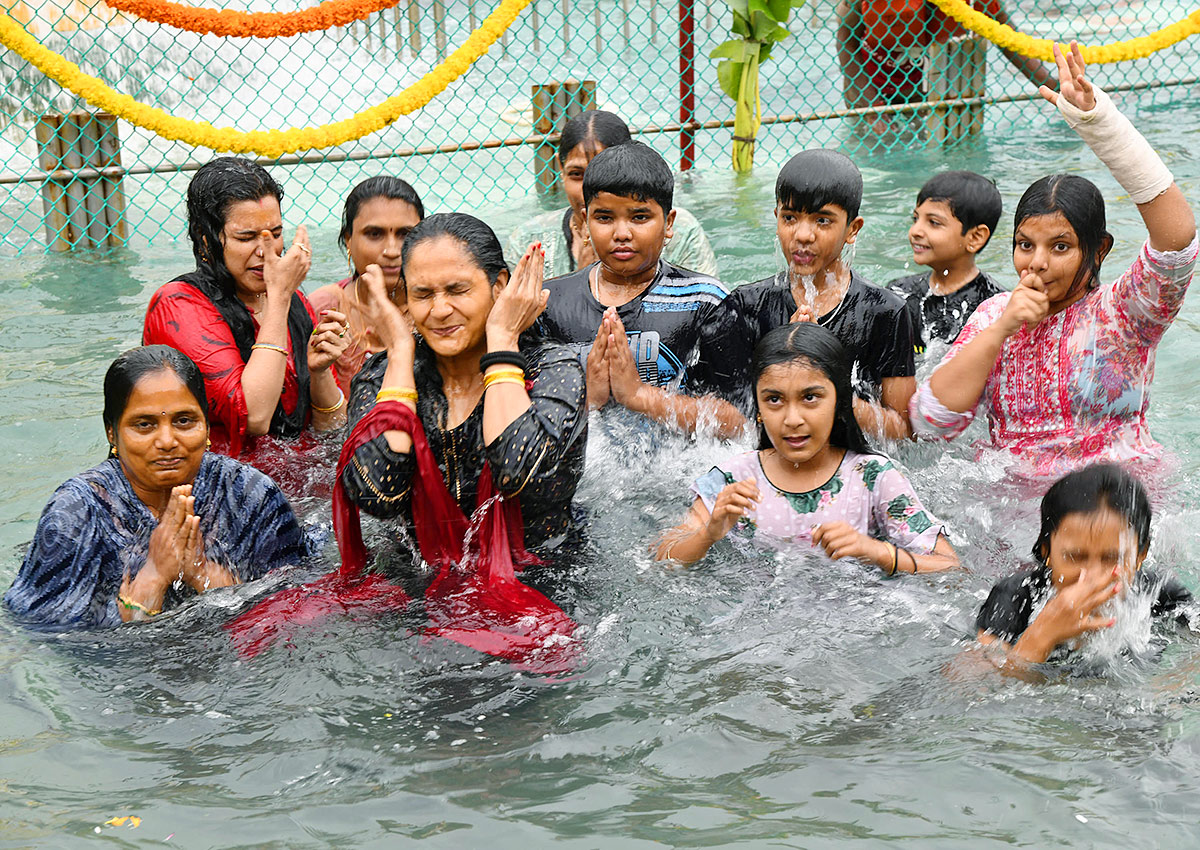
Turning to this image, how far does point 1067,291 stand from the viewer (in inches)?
162

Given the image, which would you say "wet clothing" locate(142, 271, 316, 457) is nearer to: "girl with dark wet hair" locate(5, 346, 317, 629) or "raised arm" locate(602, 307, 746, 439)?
"girl with dark wet hair" locate(5, 346, 317, 629)

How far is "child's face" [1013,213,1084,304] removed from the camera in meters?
4.00

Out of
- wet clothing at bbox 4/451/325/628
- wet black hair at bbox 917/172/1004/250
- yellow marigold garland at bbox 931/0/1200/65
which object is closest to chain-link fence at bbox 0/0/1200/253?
yellow marigold garland at bbox 931/0/1200/65

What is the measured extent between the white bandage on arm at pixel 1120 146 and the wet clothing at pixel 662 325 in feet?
4.55

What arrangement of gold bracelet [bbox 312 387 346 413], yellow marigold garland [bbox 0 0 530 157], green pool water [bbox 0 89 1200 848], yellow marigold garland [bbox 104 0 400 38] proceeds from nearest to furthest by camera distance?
1. green pool water [bbox 0 89 1200 848]
2. gold bracelet [bbox 312 387 346 413]
3. yellow marigold garland [bbox 0 0 530 157]
4. yellow marigold garland [bbox 104 0 400 38]

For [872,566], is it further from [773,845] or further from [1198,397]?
[1198,397]

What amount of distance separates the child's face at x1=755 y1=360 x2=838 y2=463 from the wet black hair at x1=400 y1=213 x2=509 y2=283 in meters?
0.89

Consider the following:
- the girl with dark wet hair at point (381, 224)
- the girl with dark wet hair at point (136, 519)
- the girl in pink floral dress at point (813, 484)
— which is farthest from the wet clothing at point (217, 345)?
the girl in pink floral dress at point (813, 484)

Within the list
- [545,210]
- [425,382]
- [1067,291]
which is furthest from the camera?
[545,210]

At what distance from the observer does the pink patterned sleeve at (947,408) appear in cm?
425

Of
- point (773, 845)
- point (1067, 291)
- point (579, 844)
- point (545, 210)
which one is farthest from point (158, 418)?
point (545, 210)

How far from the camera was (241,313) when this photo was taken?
4566 millimetres

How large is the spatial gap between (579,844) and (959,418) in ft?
6.92

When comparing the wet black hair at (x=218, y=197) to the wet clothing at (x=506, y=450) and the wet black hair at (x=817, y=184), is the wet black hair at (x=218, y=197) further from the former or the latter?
the wet black hair at (x=817, y=184)
